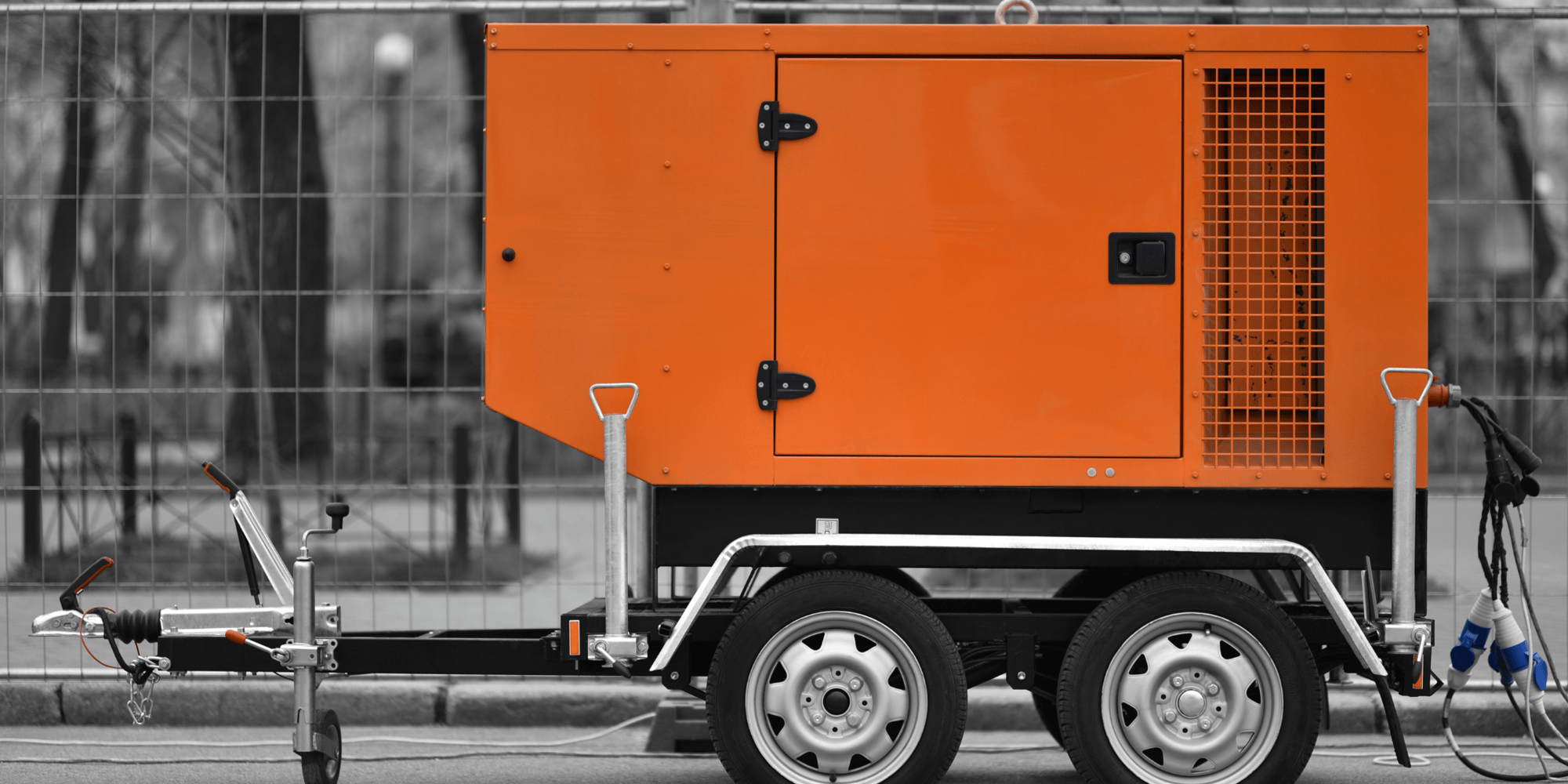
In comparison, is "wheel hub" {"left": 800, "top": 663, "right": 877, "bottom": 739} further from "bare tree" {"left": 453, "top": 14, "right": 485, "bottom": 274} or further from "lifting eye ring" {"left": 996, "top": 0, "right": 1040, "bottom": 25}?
"bare tree" {"left": 453, "top": 14, "right": 485, "bottom": 274}

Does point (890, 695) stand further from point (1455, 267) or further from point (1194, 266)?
point (1455, 267)

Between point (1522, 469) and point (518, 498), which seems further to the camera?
point (518, 498)

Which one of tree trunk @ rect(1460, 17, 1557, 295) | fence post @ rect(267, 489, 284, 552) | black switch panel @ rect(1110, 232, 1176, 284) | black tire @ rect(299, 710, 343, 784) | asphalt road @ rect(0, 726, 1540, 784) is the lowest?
asphalt road @ rect(0, 726, 1540, 784)

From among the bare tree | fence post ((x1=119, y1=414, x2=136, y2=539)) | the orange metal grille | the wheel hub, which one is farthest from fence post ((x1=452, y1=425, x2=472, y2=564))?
the orange metal grille

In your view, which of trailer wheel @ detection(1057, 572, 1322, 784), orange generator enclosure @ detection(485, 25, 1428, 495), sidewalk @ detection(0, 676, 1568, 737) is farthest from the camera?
sidewalk @ detection(0, 676, 1568, 737)

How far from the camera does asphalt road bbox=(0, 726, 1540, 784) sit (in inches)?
216

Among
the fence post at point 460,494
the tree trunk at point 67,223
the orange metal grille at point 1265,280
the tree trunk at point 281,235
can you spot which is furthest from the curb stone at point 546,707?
the orange metal grille at point 1265,280

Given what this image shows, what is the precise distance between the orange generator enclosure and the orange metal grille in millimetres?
14

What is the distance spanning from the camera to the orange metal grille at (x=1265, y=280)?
463cm

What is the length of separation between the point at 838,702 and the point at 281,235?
3.91 m

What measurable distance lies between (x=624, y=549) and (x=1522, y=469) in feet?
9.78

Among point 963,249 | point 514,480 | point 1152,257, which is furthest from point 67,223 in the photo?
point 1152,257

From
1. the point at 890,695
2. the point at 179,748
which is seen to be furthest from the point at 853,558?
the point at 179,748

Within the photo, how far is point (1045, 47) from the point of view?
470 centimetres
